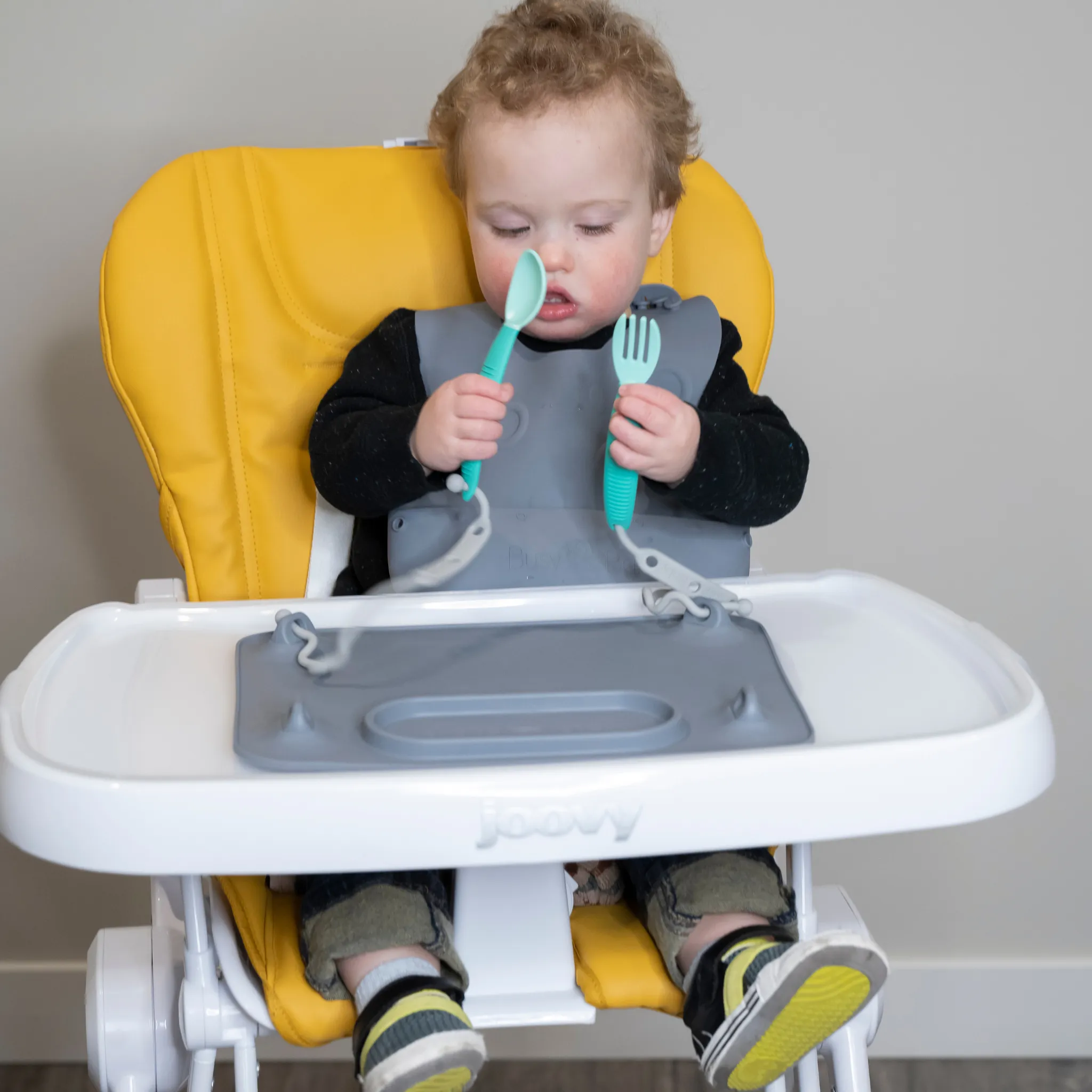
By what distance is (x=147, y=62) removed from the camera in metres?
1.41

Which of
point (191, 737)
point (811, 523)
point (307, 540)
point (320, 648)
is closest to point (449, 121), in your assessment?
point (307, 540)

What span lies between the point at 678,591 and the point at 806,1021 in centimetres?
29

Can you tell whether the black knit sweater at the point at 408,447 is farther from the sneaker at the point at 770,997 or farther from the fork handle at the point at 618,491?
the sneaker at the point at 770,997

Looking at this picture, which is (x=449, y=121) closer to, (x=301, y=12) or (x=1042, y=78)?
(x=301, y=12)

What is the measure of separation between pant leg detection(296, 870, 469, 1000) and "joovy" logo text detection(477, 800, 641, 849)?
0.64ft

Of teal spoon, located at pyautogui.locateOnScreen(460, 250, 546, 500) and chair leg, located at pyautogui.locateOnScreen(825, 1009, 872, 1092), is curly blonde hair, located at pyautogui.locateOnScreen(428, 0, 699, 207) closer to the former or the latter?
teal spoon, located at pyautogui.locateOnScreen(460, 250, 546, 500)

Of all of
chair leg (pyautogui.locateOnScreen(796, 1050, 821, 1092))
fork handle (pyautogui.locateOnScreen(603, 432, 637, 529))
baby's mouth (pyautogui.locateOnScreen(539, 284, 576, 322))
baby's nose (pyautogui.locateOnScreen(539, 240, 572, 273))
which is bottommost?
chair leg (pyautogui.locateOnScreen(796, 1050, 821, 1092))

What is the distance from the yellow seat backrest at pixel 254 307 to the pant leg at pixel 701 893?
397 mm

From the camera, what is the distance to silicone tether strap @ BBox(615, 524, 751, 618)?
919mm

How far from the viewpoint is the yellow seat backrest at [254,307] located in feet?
3.51

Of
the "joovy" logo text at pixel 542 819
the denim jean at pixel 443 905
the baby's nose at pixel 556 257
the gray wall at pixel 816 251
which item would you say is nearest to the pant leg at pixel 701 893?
the denim jean at pixel 443 905

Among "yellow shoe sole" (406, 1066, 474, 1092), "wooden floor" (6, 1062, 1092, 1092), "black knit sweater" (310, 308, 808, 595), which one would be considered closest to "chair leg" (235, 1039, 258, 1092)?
"yellow shoe sole" (406, 1066, 474, 1092)

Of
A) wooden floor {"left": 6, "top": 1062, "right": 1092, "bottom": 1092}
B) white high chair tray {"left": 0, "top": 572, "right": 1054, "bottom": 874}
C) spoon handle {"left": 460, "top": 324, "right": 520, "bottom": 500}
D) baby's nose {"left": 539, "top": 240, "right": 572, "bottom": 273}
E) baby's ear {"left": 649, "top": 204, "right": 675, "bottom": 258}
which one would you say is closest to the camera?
white high chair tray {"left": 0, "top": 572, "right": 1054, "bottom": 874}

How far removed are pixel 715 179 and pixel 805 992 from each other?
0.70 m
